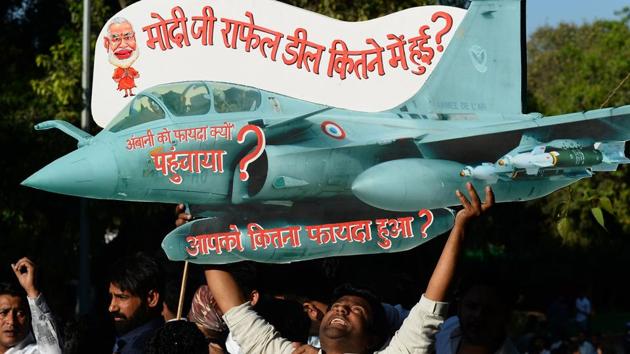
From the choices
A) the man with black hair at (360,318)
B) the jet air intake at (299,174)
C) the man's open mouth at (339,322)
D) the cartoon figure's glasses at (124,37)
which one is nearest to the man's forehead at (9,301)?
the jet air intake at (299,174)

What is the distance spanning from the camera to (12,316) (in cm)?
540

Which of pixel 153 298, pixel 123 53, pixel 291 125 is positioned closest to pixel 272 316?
pixel 153 298

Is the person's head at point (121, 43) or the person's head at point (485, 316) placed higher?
the person's head at point (121, 43)

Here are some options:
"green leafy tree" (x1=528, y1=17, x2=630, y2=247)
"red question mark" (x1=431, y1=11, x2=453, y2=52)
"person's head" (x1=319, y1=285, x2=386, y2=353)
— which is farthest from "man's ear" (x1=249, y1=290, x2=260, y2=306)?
"green leafy tree" (x1=528, y1=17, x2=630, y2=247)

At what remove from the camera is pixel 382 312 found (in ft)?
14.1

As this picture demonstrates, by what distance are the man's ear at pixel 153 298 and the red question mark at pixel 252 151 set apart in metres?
0.63

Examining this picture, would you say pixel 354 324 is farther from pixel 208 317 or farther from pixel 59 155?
pixel 59 155

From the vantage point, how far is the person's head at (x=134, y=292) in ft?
17.0

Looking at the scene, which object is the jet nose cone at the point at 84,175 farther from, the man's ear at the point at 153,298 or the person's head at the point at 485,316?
the person's head at the point at 485,316

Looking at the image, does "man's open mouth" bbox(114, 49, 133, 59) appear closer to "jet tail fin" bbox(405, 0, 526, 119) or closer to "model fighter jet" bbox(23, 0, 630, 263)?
"model fighter jet" bbox(23, 0, 630, 263)

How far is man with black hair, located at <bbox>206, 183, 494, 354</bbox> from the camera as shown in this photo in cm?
387

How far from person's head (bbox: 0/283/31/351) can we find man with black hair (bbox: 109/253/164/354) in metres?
0.48

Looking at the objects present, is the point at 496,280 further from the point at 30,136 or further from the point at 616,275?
the point at 616,275

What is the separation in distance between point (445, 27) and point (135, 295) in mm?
1812
